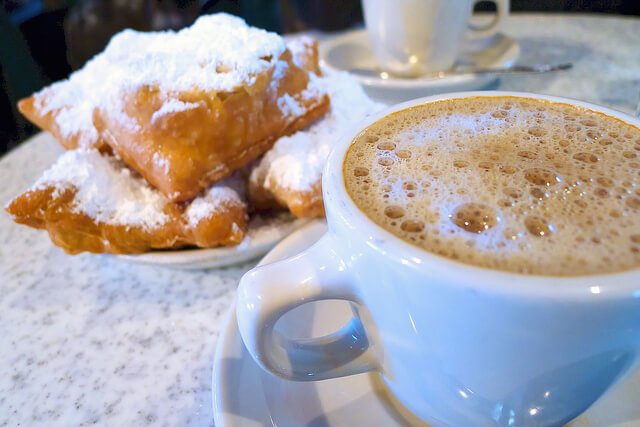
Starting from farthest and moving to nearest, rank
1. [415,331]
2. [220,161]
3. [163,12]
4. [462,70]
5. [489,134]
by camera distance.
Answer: [163,12]
[462,70]
[220,161]
[489,134]
[415,331]

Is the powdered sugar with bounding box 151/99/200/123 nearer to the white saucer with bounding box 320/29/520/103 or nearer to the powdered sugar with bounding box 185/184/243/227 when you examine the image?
the powdered sugar with bounding box 185/184/243/227

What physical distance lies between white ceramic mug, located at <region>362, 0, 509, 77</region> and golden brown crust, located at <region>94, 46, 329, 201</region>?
468mm

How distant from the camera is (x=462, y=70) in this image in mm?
1274

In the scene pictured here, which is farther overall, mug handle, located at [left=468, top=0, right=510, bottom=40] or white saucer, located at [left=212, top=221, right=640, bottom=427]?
mug handle, located at [left=468, top=0, right=510, bottom=40]

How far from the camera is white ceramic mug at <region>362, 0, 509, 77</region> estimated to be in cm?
114

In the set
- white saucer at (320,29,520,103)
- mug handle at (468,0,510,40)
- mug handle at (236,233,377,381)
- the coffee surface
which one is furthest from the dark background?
mug handle at (236,233,377,381)

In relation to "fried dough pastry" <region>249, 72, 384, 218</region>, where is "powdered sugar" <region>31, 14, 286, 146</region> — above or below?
above

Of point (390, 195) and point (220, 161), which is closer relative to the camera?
point (390, 195)

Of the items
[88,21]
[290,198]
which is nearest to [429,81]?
[290,198]

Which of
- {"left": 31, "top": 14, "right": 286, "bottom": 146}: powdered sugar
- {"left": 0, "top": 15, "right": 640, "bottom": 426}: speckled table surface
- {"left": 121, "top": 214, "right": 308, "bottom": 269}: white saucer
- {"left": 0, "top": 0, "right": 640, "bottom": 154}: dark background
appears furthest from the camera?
{"left": 0, "top": 0, "right": 640, "bottom": 154}: dark background

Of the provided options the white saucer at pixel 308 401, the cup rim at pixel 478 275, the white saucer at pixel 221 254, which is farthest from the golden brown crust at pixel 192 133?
the cup rim at pixel 478 275

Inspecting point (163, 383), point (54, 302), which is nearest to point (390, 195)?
point (163, 383)

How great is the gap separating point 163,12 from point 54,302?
2509mm

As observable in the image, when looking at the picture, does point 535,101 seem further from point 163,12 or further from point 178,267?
point 163,12
